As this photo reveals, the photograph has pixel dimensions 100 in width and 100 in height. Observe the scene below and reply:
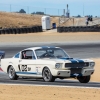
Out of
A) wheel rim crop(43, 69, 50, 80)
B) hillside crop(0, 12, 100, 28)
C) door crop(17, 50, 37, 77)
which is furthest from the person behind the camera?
hillside crop(0, 12, 100, 28)

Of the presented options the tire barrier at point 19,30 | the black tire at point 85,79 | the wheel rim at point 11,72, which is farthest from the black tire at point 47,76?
the tire barrier at point 19,30

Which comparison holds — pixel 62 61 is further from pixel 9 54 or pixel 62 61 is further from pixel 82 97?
pixel 9 54

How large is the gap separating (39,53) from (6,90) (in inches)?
153

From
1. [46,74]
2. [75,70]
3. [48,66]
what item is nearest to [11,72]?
[46,74]

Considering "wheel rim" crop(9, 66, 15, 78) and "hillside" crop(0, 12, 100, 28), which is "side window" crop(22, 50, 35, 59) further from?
"hillside" crop(0, 12, 100, 28)

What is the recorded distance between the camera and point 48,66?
15.1 meters

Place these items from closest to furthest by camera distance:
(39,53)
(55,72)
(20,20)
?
1. (55,72)
2. (39,53)
3. (20,20)

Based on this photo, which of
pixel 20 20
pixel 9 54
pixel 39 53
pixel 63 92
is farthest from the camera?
pixel 20 20

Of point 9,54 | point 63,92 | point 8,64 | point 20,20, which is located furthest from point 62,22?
point 63,92

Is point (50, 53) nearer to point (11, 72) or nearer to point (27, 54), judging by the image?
point (27, 54)

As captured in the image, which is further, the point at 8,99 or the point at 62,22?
A: the point at 62,22

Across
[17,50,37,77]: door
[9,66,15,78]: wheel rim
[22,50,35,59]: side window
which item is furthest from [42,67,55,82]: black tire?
[9,66,15,78]: wheel rim

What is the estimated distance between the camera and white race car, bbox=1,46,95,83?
1497 cm

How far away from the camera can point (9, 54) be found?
30.3m
